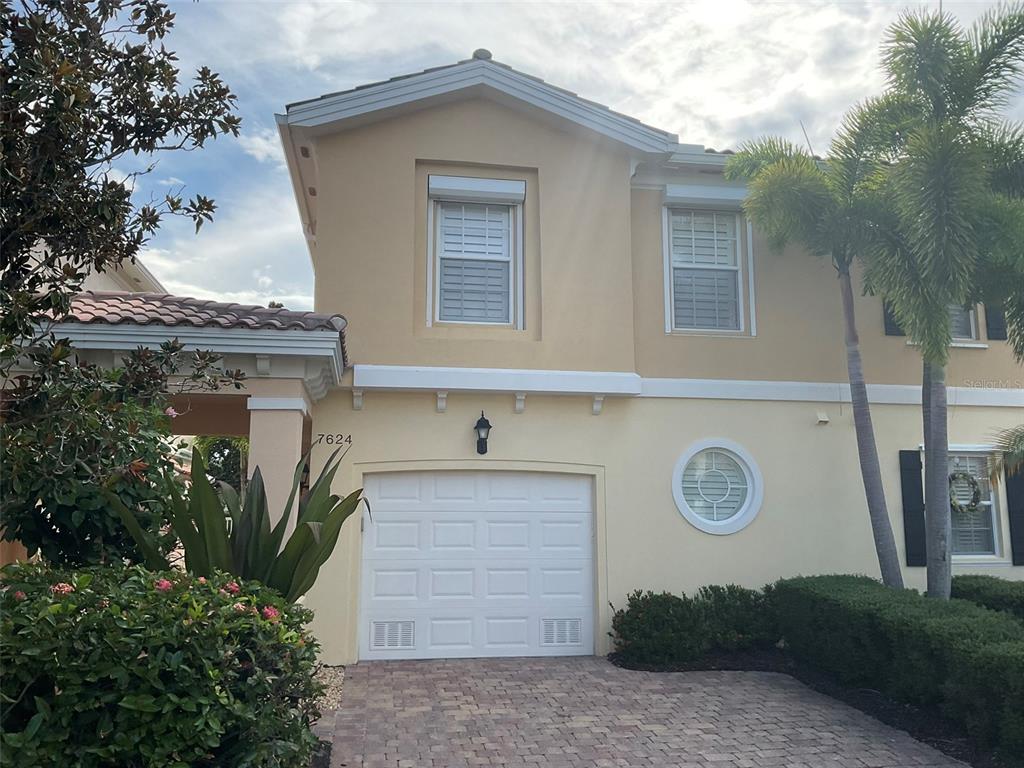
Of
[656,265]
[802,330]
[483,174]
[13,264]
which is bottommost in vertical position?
[13,264]

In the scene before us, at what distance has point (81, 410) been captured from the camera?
4379 mm

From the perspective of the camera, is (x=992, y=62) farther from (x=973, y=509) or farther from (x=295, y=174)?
(x=295, y=174)

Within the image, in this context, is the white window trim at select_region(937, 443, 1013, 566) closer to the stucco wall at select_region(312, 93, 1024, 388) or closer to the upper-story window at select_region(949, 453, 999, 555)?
the upper-story window at select_region(949, 453, 999, 555)

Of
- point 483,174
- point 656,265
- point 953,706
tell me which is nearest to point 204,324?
point 483,174

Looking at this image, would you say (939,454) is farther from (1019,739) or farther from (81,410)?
(81,410)

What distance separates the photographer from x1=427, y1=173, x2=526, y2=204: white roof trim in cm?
1015

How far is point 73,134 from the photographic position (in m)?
4.37

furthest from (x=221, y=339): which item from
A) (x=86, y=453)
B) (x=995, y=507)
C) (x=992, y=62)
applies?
(x=995, y=507)

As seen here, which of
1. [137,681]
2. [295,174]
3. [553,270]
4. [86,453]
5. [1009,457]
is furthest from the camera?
[295,174]

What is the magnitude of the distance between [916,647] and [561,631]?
4139 millimetres

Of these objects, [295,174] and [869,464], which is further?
[295,174]

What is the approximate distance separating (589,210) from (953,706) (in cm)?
680

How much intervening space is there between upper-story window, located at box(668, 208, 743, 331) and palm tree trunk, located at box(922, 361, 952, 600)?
273cm

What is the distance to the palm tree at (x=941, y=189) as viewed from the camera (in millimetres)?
8164
